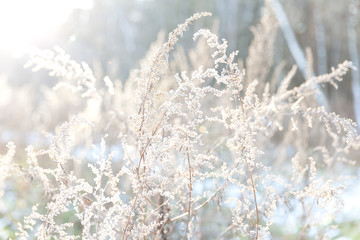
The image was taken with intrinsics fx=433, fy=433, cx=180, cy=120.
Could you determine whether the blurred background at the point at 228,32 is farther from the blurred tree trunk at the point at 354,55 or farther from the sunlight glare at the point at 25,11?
the sunlight glare at the point at 25,11

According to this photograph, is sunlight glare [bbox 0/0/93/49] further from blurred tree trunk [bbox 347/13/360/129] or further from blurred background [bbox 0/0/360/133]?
blurred tree trunk [bbox 347/13/360/129]

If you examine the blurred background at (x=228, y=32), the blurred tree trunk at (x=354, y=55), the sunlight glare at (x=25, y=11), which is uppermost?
the blurred background at (x=228, y=32)

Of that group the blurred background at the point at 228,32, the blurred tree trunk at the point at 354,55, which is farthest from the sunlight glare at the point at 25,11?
the blurred tree trunk at the point at 354,55

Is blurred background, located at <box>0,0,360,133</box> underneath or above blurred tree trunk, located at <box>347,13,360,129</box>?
above

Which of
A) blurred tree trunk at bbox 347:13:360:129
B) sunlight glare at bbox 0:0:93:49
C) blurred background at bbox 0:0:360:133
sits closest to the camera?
sunlight glare at bbox 0:0:93:49

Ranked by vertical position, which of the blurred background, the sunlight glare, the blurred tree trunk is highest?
the blurred background

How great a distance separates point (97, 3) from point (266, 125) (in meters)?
14.0

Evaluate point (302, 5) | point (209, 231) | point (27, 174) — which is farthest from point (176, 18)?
point (27, 174)

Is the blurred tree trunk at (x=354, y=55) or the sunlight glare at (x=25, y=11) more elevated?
the blurred tree trunk at (x=354, y=55)

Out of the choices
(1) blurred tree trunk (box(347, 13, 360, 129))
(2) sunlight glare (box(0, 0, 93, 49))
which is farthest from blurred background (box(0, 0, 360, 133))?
(2) sunlight glare (box(0, 0, 93, 49))

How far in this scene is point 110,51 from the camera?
44.1 ft

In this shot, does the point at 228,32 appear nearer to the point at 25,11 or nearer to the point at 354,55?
the point at 354,55

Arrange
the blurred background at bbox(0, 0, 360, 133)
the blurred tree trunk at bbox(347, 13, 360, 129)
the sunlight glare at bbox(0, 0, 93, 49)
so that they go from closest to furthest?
1. the sunlight glare at bbox(0, 0, 93, 49)
2. the blurred tree trunk at bbox(347, 13, 360, 129)
3. the blurred background at bbox(0, 0, 360, 133)

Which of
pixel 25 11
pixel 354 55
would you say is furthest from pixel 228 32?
pixel 25 11
